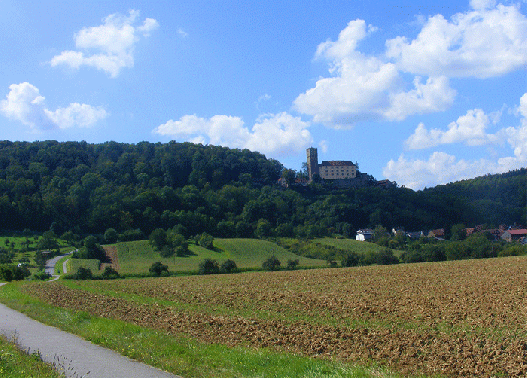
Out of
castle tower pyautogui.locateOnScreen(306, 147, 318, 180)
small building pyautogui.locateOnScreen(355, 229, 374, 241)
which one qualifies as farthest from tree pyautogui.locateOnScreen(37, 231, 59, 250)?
castle tower pyautogui.locateOnScreen(306, 147, 318, 180)

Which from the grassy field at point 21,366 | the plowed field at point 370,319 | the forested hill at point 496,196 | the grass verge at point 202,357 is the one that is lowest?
the plowed field at point 370,319

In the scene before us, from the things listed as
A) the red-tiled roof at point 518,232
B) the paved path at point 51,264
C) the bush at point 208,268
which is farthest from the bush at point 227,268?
the red-tiled roof at point 518,232

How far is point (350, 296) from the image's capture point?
21562 millimetres

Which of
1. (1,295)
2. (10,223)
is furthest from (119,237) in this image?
(1,295)

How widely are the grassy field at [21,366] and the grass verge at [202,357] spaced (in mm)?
1825

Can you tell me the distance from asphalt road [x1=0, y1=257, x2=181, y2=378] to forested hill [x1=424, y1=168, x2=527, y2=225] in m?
101

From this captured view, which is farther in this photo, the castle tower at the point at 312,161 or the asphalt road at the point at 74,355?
the castle tower at the point at 312,161

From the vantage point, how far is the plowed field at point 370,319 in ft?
32.3

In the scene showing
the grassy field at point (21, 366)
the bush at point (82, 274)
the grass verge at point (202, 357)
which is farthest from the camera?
the bush at point (82, 274)

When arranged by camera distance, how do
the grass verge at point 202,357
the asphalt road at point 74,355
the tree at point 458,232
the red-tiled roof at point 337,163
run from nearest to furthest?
1. the grass verge at point 202,357
2. the asphalt road at point 74,355
3. the tree at point 458,232
4. the red-tiled roof at point 337,163

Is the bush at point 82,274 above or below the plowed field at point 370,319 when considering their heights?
below

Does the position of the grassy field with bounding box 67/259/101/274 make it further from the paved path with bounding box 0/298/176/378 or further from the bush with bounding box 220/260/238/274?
the paved path with bounding box 0/298/176/378

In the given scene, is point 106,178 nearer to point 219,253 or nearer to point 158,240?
point 158,240

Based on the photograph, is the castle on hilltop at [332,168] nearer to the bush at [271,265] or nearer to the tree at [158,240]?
the tree at [158,240]
